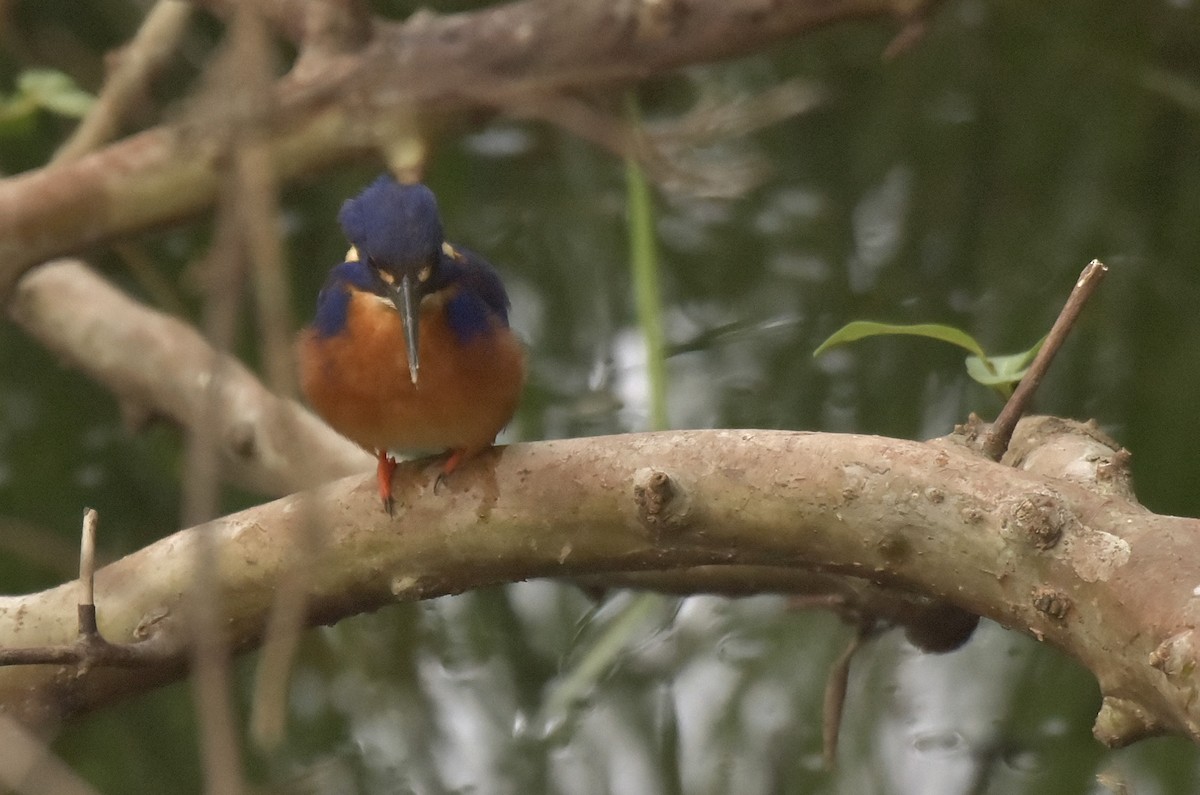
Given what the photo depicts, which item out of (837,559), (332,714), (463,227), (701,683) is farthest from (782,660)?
(837,559)

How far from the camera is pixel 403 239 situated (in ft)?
4.91

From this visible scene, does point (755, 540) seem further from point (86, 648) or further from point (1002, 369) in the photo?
point (86, 648)

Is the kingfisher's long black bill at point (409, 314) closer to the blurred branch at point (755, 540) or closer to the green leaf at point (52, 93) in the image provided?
the blurred branch at point (755, 540)

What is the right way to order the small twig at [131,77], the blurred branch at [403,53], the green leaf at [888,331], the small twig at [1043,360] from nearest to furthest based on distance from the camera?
the small twig at [1043,360], the green leaf at [888,331], the blurred branch at [403,53], the small twig at [131,77]

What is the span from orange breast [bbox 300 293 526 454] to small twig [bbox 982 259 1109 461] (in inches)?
21.9

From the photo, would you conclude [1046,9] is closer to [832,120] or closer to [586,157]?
[832,120]

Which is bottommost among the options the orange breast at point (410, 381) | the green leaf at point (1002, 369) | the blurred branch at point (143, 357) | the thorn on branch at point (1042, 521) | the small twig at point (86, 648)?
the blurred branch at point (143, 357)

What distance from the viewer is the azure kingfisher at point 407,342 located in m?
1.50

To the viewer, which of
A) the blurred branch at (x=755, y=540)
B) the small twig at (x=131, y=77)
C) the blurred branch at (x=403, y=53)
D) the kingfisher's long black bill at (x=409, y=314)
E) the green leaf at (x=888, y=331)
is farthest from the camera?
the small twig at (x=131, y=77)

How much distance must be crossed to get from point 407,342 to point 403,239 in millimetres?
112

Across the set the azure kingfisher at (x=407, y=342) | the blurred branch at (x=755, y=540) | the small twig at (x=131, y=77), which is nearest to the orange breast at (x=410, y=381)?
the azure kingfisher at (x=407, y=342)

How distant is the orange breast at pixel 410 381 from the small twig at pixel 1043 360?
1.83 feet

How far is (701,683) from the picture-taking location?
8.04 ft

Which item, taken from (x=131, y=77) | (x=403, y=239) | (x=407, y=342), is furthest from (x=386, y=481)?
(x=131, y=77)
